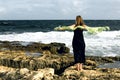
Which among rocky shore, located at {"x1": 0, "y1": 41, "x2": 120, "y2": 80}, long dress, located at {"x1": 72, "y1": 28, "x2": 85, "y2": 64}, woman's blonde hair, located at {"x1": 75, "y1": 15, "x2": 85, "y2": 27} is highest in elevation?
woman's blonde hair, located at {"x1": 75, "y1": 15, "x2": 85, "y2": 27}

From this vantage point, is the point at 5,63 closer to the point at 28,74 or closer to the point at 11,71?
the point at 11,71

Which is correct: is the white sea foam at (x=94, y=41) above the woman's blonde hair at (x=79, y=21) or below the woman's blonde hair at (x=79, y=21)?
below

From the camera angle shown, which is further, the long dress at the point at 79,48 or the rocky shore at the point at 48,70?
the long dress at the point at 79,48

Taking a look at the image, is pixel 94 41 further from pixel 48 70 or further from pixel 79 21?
pixel 48 70

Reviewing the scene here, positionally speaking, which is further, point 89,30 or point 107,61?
point 107,61

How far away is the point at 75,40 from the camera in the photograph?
8.93 meters

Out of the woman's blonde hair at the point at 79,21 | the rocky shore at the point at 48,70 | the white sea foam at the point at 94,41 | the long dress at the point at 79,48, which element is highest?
the woman's blonde hair at the point at 79,21

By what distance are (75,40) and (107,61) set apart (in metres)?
2.59

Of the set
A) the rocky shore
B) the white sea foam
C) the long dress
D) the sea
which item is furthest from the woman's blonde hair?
the white sea foam

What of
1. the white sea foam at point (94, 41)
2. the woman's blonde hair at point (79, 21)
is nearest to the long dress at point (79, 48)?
the woman's blonde hair at point (79, 21)

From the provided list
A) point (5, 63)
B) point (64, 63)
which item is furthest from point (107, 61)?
point (5, 63)

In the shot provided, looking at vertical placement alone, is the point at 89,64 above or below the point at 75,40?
below

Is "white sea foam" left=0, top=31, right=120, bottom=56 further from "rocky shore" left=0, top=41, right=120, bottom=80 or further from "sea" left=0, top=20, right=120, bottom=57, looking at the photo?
"rocky shore" left=0, top=41, right=120, bottom=80

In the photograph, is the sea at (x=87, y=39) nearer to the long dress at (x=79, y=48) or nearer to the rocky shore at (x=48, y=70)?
the long dress at (x=79, y=48)
